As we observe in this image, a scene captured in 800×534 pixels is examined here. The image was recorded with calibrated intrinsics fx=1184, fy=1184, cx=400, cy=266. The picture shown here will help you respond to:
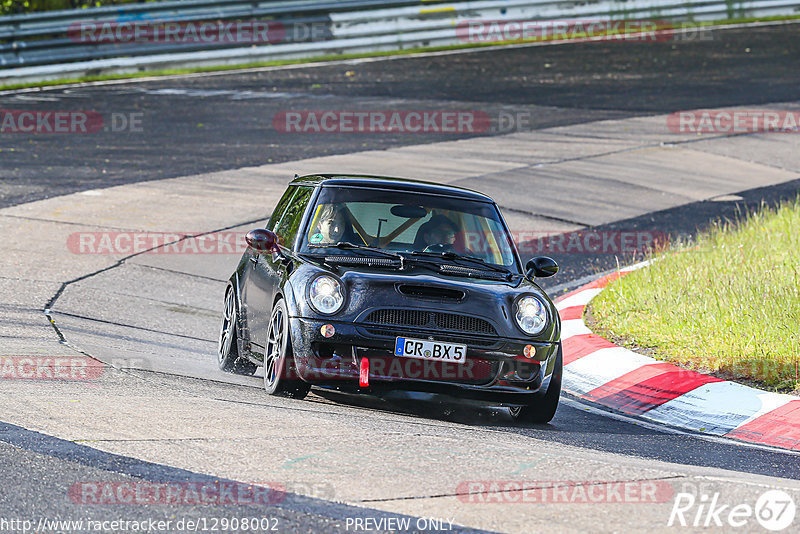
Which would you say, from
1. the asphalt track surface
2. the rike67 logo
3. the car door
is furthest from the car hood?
the rike67 logo

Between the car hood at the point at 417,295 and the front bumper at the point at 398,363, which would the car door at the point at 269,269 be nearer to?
the car hood at the point at 417,295

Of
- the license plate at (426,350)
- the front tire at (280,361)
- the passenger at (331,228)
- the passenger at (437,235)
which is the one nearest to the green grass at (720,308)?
the passenger at (437,235)

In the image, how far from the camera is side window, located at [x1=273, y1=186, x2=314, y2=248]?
811 cm

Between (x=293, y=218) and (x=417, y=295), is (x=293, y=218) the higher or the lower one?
the higher one

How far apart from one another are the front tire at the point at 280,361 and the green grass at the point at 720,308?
296cm

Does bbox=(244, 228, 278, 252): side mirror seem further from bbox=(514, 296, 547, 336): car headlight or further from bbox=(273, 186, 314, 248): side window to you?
bbox=(514, 296, 547, 336): car headlight

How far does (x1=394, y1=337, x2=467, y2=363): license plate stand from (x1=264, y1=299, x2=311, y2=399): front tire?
0.64m

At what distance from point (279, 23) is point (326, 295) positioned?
19.8 meters

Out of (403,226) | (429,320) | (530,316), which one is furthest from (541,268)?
(429,320)

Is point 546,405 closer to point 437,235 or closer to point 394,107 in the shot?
point 437,235

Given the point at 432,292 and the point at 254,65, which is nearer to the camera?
the point at 432,292

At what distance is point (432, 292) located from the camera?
277 inches

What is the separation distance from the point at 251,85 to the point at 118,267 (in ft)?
39.2

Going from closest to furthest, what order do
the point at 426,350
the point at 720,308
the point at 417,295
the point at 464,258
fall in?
the point at 426,350 < the point at 417,295 < the point at 464,258 < the point at 720,308
